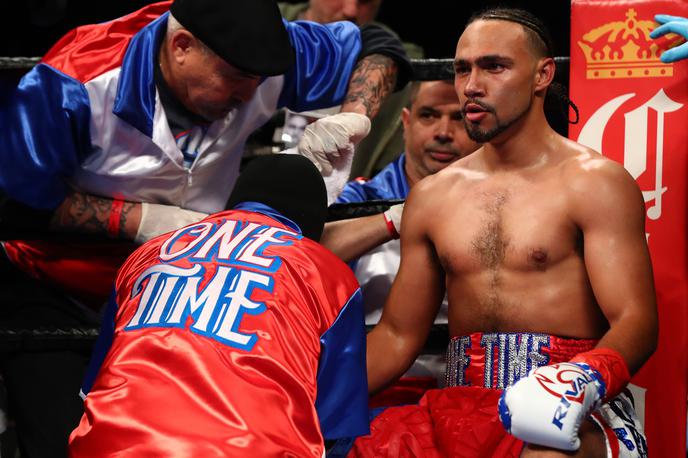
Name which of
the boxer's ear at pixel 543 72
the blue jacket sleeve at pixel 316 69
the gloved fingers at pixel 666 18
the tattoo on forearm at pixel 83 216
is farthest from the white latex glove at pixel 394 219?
the gloved fingers at pixel 666 18

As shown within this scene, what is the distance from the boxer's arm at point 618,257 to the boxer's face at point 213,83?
854 millimetres

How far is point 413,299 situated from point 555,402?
64 centimetres

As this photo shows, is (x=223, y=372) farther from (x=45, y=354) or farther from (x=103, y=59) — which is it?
(x=103, y=59)

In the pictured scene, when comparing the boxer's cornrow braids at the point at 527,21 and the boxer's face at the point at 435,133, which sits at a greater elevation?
the boxer's cornrow braids at the point at 527,21

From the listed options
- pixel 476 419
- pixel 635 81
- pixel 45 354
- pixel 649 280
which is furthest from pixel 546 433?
pixel 45 354

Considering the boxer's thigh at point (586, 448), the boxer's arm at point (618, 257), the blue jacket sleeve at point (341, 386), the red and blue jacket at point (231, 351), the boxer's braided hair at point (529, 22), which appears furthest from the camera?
the boxer's braided hair at point (529, 22)

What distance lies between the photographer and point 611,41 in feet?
7.80

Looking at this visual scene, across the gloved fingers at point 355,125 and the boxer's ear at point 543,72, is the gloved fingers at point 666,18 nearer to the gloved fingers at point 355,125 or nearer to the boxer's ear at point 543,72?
the boxer's ear at point 543,72

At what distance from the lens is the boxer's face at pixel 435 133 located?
301 cm

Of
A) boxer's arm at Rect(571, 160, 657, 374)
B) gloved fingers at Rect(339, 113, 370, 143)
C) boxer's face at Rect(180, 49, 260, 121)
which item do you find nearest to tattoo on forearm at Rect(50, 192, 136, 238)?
boxer's face at Rect(180, 49, 260, 121)

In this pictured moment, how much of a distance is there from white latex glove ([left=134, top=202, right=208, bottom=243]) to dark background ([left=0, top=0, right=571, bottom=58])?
1.06 meters

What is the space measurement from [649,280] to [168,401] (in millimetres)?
997

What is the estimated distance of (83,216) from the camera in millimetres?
2424

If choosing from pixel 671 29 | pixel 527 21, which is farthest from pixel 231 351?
pixel 671 29
